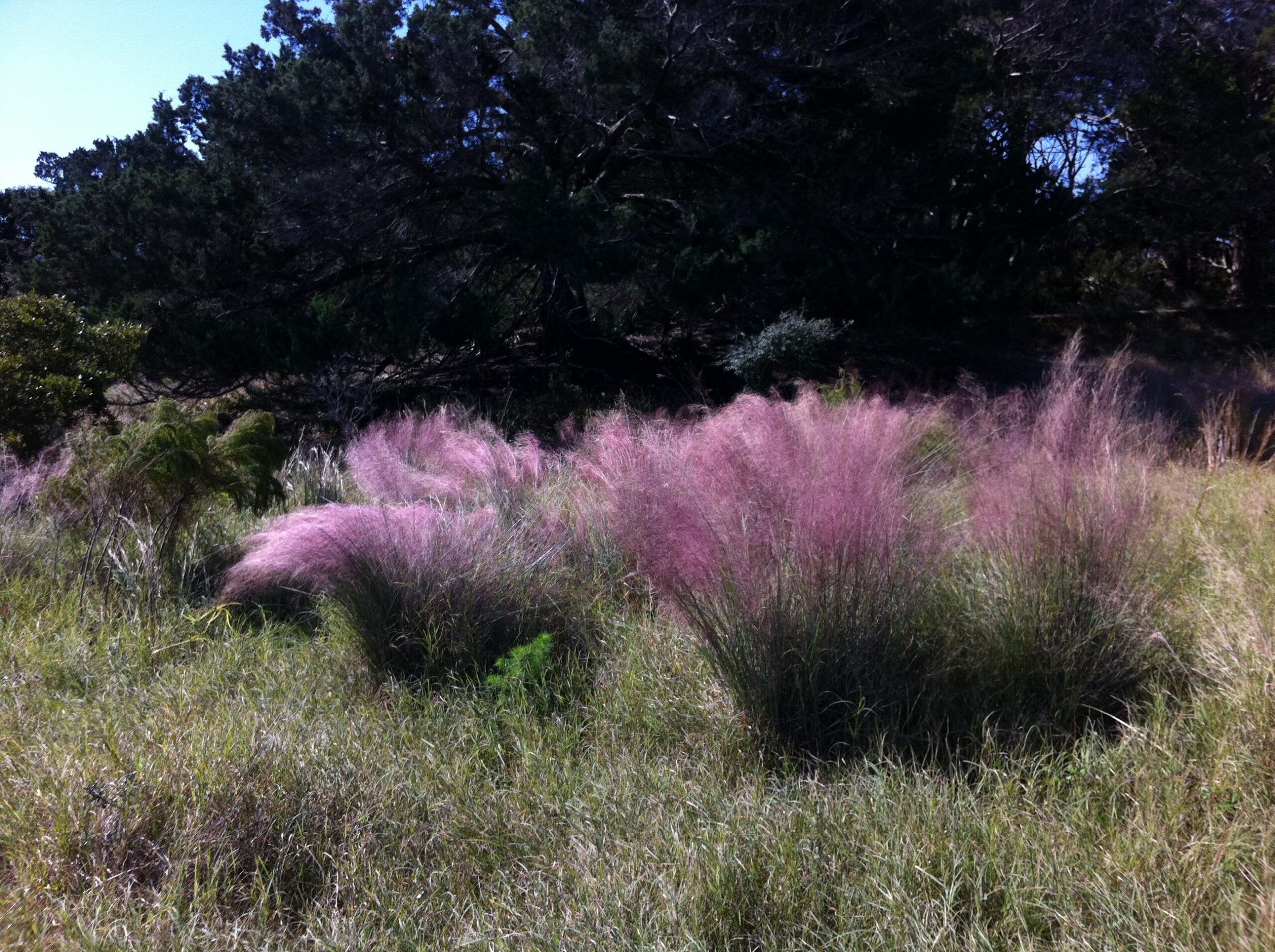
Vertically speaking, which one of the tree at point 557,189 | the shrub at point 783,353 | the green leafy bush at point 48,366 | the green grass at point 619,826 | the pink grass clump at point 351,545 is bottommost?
the green grass at point 619,826

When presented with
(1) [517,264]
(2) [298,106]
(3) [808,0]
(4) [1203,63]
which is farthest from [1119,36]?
(2) [298,106]

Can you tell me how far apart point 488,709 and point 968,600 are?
208 cm

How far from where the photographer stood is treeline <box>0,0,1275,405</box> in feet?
37.0

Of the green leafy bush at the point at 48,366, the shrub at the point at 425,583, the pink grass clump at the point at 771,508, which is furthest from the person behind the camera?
the green leafy bush at the point at 48,366

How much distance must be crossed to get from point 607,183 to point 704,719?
12.2 metres

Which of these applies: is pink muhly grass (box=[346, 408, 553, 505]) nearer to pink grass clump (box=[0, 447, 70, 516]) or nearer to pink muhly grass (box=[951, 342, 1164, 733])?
pink grass clump (box=[0, 447, 70, 516])

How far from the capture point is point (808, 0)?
11422 mm

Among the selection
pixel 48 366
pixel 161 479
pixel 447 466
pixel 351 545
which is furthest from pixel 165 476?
pixel 48 366

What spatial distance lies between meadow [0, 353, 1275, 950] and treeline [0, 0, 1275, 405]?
694 cm

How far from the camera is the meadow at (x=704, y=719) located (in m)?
2.42

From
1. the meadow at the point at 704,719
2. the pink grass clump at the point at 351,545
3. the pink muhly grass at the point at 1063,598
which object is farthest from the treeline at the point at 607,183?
the pink muhly grass at the point at 1063,598

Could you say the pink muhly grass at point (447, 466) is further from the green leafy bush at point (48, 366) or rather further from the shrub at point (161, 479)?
the green leafy bush at point (48, 366)

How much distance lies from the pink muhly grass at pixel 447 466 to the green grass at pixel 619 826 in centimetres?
246

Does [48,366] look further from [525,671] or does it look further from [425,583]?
[525,671]
